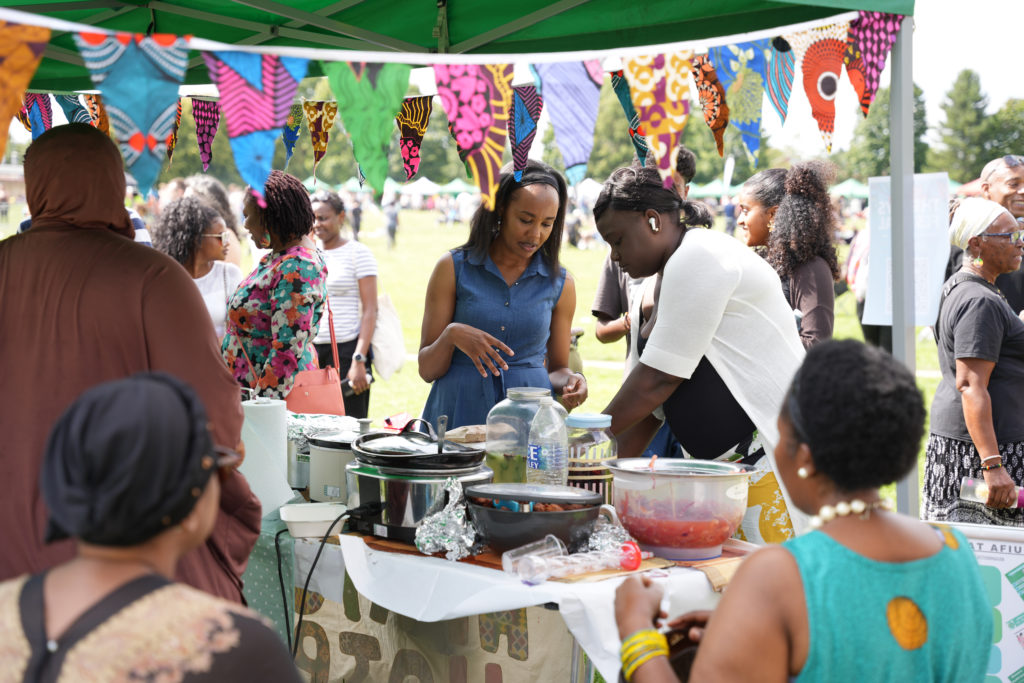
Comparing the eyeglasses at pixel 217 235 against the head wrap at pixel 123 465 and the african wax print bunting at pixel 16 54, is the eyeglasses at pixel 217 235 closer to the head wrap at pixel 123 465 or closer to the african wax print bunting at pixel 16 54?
the african wax print bunting at pixel 16 54

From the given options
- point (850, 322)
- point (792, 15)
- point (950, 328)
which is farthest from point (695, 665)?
point (850, 322)

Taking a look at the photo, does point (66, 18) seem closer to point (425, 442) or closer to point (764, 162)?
point (425, 442)

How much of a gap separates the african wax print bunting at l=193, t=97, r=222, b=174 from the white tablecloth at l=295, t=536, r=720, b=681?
7.41 feet

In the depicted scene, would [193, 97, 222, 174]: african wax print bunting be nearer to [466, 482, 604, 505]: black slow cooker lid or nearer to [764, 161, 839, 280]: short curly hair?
[466, 482, 604, 505]: black slow cooker lid

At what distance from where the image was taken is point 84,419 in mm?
1316

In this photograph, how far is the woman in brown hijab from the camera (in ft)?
6.86

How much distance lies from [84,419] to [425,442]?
Answer: 1402 millimetres

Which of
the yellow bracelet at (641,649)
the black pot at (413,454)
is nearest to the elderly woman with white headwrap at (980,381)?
the black pot at (413,454)

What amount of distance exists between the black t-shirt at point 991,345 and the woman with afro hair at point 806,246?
69 cm

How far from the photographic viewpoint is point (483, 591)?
2141mm

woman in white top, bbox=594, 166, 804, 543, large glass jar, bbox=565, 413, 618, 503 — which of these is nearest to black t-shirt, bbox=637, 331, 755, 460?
woman in white top, bbox=594, 166, 804, 543

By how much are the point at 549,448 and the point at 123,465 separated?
1423 mm

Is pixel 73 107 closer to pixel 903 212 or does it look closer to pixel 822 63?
pixel 822 63

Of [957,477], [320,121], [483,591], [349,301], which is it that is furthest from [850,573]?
[349,301]
